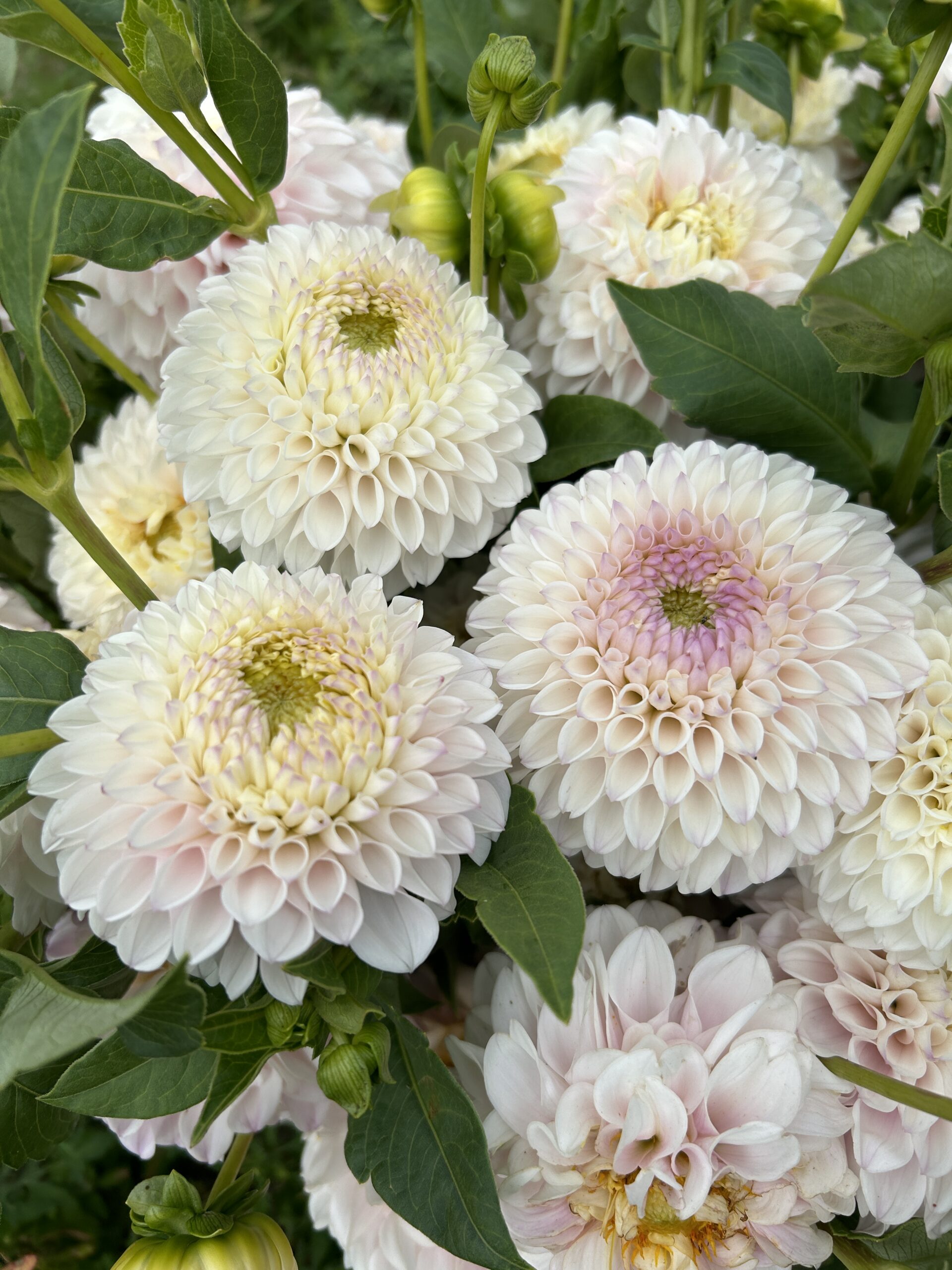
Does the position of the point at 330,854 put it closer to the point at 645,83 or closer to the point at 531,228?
the point at 531,228

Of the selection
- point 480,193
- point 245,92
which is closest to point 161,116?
point 245,92

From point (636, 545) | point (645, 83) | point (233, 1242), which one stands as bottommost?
point (233, 1242)

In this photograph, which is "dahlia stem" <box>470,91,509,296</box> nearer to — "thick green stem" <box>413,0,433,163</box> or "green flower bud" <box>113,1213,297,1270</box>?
"thick green stem" <box>413,0,433,163</box>

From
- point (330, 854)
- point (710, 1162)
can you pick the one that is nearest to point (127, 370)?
point (330, 854)

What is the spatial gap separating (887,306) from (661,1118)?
0.31 metres

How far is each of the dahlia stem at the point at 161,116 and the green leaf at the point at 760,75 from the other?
0.26 meters

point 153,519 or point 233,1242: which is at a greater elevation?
point 153,519

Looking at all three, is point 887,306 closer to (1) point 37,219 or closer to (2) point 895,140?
(2) point 895,140

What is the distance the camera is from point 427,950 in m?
0.35

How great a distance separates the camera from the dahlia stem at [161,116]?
43 cm

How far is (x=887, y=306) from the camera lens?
15.0 inches

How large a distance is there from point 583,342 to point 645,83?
0.25 m

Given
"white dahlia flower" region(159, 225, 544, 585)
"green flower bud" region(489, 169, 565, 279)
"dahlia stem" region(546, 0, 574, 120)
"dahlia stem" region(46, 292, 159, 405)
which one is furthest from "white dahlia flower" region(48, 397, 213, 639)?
"dahlia stem" region(546, 0, 574, 120)

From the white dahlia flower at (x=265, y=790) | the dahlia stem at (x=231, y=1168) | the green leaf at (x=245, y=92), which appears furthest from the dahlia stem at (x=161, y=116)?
the dahlia stem at (x=231, y=1168)
